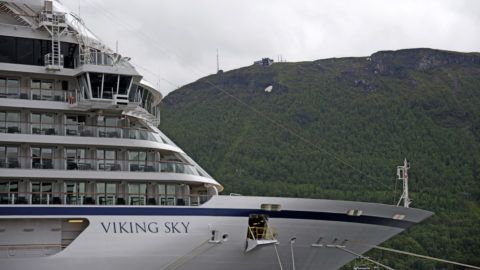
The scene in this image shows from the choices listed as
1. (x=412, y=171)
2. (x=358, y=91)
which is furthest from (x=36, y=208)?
(x=358, y=91)

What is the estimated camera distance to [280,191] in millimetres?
90188

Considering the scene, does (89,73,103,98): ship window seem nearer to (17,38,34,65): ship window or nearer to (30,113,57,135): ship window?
(30,113,57,135): ship window

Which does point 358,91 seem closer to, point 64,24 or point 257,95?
point 257,95

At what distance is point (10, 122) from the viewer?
26.8m

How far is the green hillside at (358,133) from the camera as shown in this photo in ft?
315

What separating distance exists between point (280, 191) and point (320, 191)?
3.88 m

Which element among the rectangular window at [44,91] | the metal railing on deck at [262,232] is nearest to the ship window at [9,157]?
the rectangular window at [44,91]

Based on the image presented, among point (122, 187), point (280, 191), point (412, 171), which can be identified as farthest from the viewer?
point (412, 171)

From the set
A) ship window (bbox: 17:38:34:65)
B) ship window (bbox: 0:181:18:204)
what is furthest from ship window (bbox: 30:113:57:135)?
ship window (bbox: 0:181:18:204)

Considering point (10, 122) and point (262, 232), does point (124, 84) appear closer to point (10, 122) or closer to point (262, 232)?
point (10, 122)

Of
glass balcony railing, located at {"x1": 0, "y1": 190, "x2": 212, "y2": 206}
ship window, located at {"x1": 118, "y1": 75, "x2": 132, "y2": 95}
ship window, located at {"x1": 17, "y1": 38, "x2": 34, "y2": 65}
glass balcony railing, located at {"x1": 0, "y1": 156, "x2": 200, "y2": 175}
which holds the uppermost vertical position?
ship window, located at {"x1": 17, "y1": 38, "x2": 34, "y2": 65}

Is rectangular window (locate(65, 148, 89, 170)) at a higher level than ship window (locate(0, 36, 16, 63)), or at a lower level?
lower

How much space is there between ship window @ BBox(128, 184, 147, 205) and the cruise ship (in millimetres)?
41

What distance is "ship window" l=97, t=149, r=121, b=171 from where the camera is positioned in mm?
27016
